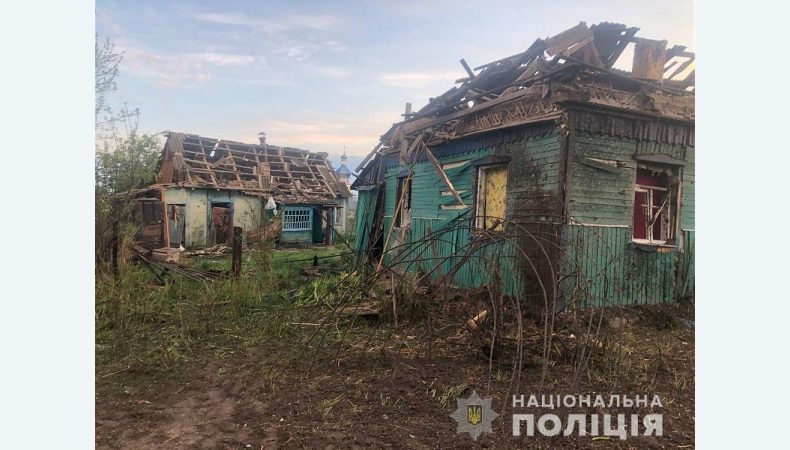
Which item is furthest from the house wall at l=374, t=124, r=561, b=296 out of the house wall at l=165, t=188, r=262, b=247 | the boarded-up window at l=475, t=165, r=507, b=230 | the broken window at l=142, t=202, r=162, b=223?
the broken window at l=142, t=202, r=162, b=223

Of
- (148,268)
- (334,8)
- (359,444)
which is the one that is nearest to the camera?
(359,444)

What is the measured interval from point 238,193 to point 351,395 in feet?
19.7

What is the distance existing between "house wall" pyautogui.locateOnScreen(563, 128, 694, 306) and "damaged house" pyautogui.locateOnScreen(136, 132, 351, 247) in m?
3.94

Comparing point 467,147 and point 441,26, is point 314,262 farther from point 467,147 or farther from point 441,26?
point 441,26

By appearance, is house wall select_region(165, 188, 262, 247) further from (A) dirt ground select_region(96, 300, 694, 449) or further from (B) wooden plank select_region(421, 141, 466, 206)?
(A) dirt ground select_region(96, 300, 694, 449)

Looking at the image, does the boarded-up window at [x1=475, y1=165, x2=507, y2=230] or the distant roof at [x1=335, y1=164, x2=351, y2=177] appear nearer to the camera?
the boarded-up window at [x1=475, y1=165, x2=507, y2=230]

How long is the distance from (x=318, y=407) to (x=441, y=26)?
369cm

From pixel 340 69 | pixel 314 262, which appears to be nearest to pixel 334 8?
pixel 340 69

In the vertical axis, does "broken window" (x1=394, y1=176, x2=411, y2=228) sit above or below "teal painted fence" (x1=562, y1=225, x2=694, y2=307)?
above

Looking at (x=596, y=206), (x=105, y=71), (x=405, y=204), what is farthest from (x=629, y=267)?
(x=105, y=71)

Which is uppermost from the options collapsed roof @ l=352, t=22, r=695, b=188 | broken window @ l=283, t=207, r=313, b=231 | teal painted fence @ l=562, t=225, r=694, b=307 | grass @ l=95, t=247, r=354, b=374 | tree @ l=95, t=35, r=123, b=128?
collapsed roof @ l=352, t=22, r=695, b=188

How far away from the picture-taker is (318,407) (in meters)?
3.38

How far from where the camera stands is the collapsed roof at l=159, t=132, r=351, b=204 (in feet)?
21.6

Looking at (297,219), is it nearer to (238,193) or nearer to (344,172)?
(238,193)
